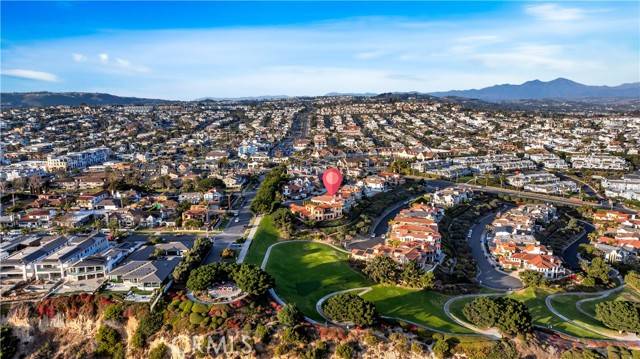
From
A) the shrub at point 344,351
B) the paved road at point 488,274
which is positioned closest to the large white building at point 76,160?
the paved road at point 488,274

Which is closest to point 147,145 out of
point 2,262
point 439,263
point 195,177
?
point 195,177

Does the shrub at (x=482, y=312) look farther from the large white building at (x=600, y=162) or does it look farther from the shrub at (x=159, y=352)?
the large white building at (x=600, y=162)

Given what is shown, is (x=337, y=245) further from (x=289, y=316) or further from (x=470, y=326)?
(x=470, y=326)

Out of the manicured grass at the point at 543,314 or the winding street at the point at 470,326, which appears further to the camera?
the manicured grass at the point at 543,314

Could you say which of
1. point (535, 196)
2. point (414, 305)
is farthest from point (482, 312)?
point (535, 196)

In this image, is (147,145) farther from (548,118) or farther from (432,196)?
(548,118)

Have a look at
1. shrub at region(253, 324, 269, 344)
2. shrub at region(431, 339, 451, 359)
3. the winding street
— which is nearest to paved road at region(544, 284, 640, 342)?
the winding street

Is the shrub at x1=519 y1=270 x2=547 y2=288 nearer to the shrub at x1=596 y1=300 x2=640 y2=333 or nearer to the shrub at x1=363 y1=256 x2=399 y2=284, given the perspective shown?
the shrub at x1=596 y1=300 x2=640 y2=333
